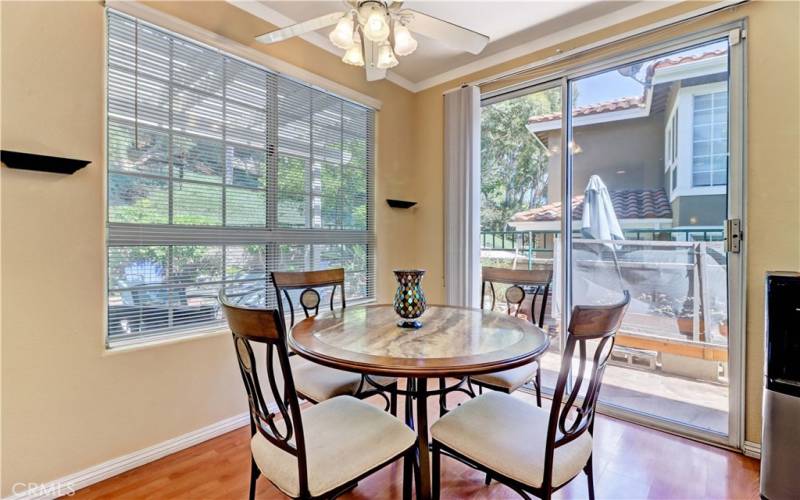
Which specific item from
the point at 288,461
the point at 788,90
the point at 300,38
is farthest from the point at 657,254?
the point at 300,38

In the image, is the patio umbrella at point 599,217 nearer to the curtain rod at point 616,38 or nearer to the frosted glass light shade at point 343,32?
the curtain rod at point 616,38

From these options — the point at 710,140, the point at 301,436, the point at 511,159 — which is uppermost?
the point at 511,159

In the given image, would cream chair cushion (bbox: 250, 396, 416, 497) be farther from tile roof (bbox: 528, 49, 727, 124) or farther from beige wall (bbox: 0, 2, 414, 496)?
tile roof (bbox: 528, 49, 727, 124)

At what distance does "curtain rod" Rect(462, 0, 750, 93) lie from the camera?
6.57ft

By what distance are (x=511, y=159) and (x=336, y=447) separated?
8.63 ft

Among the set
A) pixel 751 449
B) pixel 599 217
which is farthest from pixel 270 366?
pixel 751 449

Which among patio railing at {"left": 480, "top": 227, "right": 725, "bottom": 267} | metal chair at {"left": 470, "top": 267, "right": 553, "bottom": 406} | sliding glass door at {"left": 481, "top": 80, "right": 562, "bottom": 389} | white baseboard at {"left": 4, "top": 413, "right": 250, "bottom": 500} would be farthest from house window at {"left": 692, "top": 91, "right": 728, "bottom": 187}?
white baseboard at {"left": 4, "top": 413, "right": 250, "bottom": 500}

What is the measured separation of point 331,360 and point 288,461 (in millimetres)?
334

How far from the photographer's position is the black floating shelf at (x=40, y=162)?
1468 millimetres

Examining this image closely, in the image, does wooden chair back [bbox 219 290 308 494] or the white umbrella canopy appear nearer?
wooden chair back [bbox 219 290 308 494]

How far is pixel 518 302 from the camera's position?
224cm

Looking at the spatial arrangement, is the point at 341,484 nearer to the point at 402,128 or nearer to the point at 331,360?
the point at 331,360

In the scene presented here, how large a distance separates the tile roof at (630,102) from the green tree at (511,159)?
7 centimetres

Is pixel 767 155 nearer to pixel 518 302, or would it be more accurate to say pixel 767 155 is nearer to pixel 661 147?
pixel 661 147
